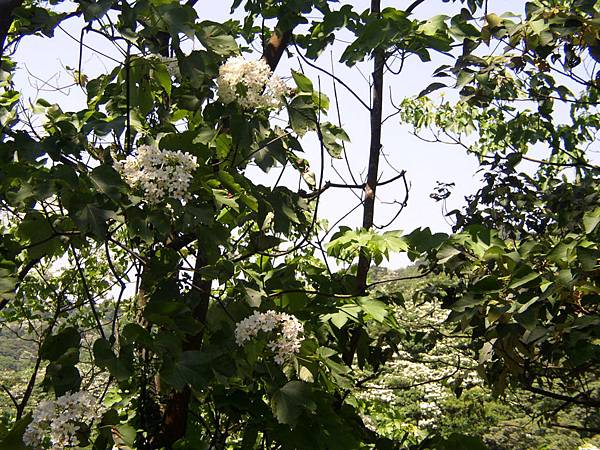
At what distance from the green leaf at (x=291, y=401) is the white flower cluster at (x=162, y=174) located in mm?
512

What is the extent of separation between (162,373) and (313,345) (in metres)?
0.39

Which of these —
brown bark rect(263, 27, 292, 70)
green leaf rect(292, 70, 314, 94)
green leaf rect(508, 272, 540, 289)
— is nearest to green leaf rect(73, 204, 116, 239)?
green leaf rect(292, 70, 314, 94)

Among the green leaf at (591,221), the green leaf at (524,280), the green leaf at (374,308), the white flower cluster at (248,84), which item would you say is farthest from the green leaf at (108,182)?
the green leaf at (591,221)

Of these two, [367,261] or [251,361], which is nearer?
[251,361]

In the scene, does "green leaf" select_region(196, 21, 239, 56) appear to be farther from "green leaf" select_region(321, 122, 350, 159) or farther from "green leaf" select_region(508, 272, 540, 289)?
"green leaf" select_region(508, 272, 540, 289)

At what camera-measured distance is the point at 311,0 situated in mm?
1926

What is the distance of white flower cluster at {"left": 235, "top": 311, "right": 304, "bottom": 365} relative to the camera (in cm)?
152

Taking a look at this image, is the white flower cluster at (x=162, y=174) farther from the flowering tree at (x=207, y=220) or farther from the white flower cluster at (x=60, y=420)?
the white flower cluster at (x=60, y=420)

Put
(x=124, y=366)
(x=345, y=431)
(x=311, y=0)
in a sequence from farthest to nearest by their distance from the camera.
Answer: (x=311, y=0) → (x=345, y=431) → (x=124, y=366)

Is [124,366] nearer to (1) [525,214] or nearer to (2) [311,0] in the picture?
(2) [311,0]

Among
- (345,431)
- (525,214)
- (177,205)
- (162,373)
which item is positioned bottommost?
(345,431)

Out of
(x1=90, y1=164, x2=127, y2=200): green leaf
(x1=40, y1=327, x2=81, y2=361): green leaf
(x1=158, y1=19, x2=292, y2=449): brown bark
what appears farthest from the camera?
(x1=158, y1=19, x2=292, y2=449): brown bark

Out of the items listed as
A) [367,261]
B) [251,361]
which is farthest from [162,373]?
[367,261]

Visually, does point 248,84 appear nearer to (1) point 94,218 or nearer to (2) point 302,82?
(2) point 302,82
